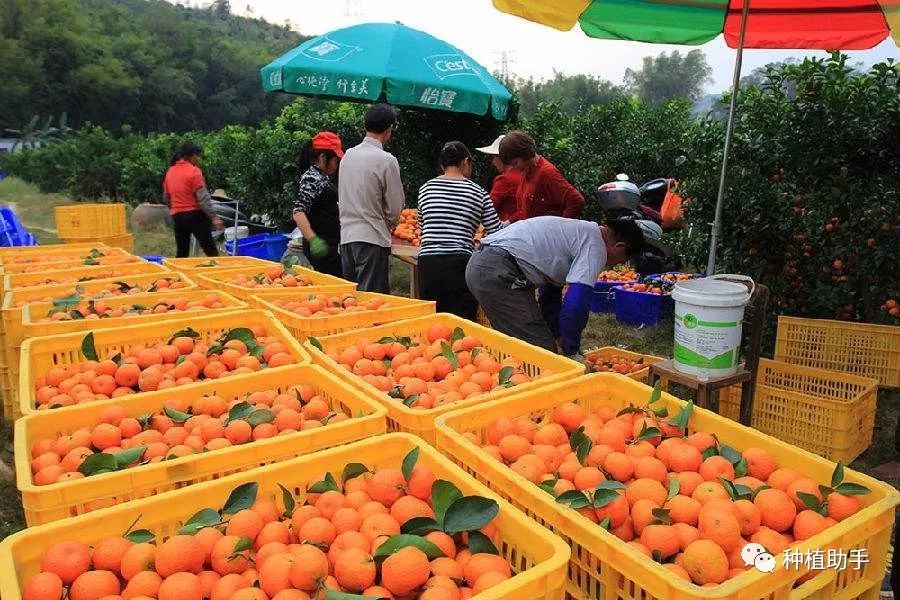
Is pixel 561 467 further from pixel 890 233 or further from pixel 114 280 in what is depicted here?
pixel 890 233

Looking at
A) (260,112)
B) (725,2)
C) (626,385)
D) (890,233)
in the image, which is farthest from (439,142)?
(260,112)

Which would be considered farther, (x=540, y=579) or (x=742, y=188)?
(x=742, y=188)

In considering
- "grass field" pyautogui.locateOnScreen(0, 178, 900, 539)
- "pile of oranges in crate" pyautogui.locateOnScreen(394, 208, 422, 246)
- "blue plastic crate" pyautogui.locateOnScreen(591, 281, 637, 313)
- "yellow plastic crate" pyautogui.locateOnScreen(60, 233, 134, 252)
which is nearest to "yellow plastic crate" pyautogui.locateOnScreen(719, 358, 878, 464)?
"grass field" pyautogui.locateOnScreen(0, 178, 900, 539)

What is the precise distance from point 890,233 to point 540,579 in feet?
13.8

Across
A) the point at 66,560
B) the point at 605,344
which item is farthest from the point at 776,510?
the point at 605,344

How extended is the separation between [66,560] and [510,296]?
2.68m

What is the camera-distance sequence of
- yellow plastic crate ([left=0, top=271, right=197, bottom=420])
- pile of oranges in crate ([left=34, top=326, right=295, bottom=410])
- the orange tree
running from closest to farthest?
pile of oranges in crate ([left=34, top=326, right=295, bottom=410]) → yellow plastic crate ([left=0, top=271, right=197, bottom=420]) → the orange tree

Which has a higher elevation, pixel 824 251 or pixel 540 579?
pixel 824 251

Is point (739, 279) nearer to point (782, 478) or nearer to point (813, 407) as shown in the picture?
point (813, 407)

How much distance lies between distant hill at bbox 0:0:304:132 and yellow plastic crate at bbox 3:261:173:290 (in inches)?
2209

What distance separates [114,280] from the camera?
3.88 m

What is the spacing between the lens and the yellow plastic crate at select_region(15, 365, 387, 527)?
151cm

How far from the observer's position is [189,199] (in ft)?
23.7

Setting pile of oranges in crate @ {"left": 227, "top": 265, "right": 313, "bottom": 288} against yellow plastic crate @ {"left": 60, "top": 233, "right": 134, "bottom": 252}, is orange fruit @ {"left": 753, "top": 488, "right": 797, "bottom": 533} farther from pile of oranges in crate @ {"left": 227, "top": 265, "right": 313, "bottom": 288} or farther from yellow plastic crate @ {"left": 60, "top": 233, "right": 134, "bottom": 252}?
yellow plastic crate @ {"left": 60, "top": 233, "right": 134, "bottom": 252}
